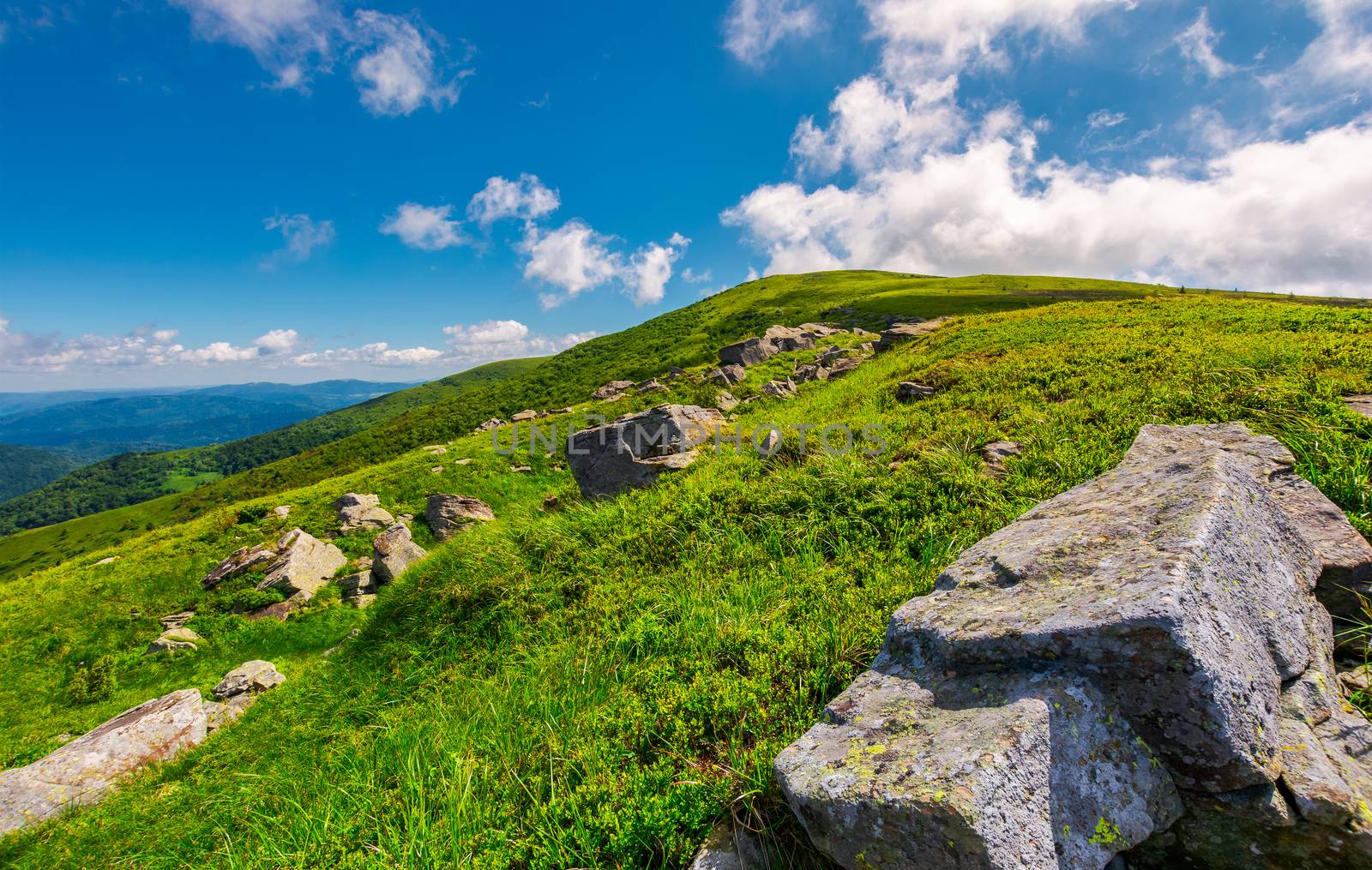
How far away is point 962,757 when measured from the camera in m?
2.98

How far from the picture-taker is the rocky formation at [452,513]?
20016 millimetres

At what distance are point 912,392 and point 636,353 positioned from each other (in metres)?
96.0

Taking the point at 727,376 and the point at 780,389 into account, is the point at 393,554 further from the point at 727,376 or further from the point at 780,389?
the point at 727,376

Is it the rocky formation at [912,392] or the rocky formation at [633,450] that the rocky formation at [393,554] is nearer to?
the rocky formation at [633,450]

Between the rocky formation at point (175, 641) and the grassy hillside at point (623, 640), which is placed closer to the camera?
the grassy hillside at point (623, 640)

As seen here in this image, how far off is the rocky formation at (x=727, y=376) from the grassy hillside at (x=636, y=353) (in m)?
29.0

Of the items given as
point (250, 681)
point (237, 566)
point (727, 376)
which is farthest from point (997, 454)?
point (727, 376)

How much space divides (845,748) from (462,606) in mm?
8388

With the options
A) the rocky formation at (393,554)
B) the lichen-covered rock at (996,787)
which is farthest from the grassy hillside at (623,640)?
the rocky formation at (393,554)

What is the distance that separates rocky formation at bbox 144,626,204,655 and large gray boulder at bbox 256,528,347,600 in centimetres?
199

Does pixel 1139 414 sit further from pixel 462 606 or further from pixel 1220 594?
pixel 462 606

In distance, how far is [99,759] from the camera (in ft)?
29.6

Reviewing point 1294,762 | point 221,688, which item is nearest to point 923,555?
point 1294,762

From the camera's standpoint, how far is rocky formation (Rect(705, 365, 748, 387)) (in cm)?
3201
